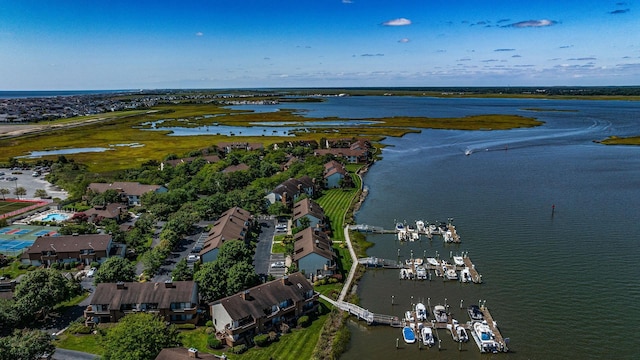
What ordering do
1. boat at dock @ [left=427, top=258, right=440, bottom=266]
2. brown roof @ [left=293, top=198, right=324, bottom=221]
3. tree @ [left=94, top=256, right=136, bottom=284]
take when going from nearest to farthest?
tree @ [left=94, top=256, right=136, bottom=284] → boat at dock @ [left=427, top=258, right=440, bottom=266] → brown roof @ [left=293, top=198, right=324, bottom=221]

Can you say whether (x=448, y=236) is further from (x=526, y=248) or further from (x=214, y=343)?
(x=214, y=343)

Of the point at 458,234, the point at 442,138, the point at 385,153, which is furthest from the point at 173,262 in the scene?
the point at 442,138

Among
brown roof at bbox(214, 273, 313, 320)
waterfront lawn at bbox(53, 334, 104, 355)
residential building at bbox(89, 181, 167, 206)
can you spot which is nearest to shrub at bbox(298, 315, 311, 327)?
brown roof at bbox(214, 273, 313, 320)

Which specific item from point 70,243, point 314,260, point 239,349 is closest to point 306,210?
point 314,260

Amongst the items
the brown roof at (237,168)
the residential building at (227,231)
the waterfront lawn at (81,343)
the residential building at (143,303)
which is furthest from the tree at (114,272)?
the brown roof at (237,168)

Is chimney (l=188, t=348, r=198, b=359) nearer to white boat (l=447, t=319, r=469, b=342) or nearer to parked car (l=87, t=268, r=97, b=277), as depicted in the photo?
white boat (l=447, t=319, r=469, b=342)
